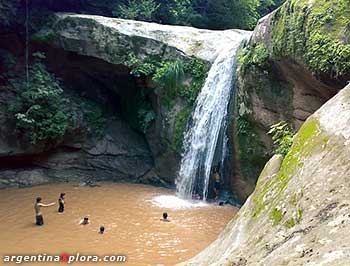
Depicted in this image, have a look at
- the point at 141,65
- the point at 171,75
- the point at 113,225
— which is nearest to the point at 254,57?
the point at 171,75

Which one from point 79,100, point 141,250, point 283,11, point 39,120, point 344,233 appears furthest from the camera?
point 79,100

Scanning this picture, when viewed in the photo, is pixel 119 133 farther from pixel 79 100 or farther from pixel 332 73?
pixel 332 73

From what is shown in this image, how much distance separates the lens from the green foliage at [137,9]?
1736cm

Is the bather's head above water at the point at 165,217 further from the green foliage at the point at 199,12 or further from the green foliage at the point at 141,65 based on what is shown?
the green foliage at the point at 199,12

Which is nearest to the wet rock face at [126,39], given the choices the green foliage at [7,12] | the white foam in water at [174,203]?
the green foliage at [7,12]

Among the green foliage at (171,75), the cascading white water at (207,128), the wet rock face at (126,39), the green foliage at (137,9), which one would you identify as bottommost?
the cascading white water at (207,128)

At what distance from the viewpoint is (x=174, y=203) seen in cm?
1170

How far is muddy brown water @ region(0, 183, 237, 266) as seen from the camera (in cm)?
838

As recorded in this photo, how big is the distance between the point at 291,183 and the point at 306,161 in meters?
0.25

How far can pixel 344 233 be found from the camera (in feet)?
8.48

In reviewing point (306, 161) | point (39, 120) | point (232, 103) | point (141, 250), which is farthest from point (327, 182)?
point (39, 120)

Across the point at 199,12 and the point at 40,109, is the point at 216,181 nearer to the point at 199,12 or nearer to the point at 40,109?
the point at 40,109

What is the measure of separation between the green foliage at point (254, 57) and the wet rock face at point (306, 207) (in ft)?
18.4

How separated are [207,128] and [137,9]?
7679mm
